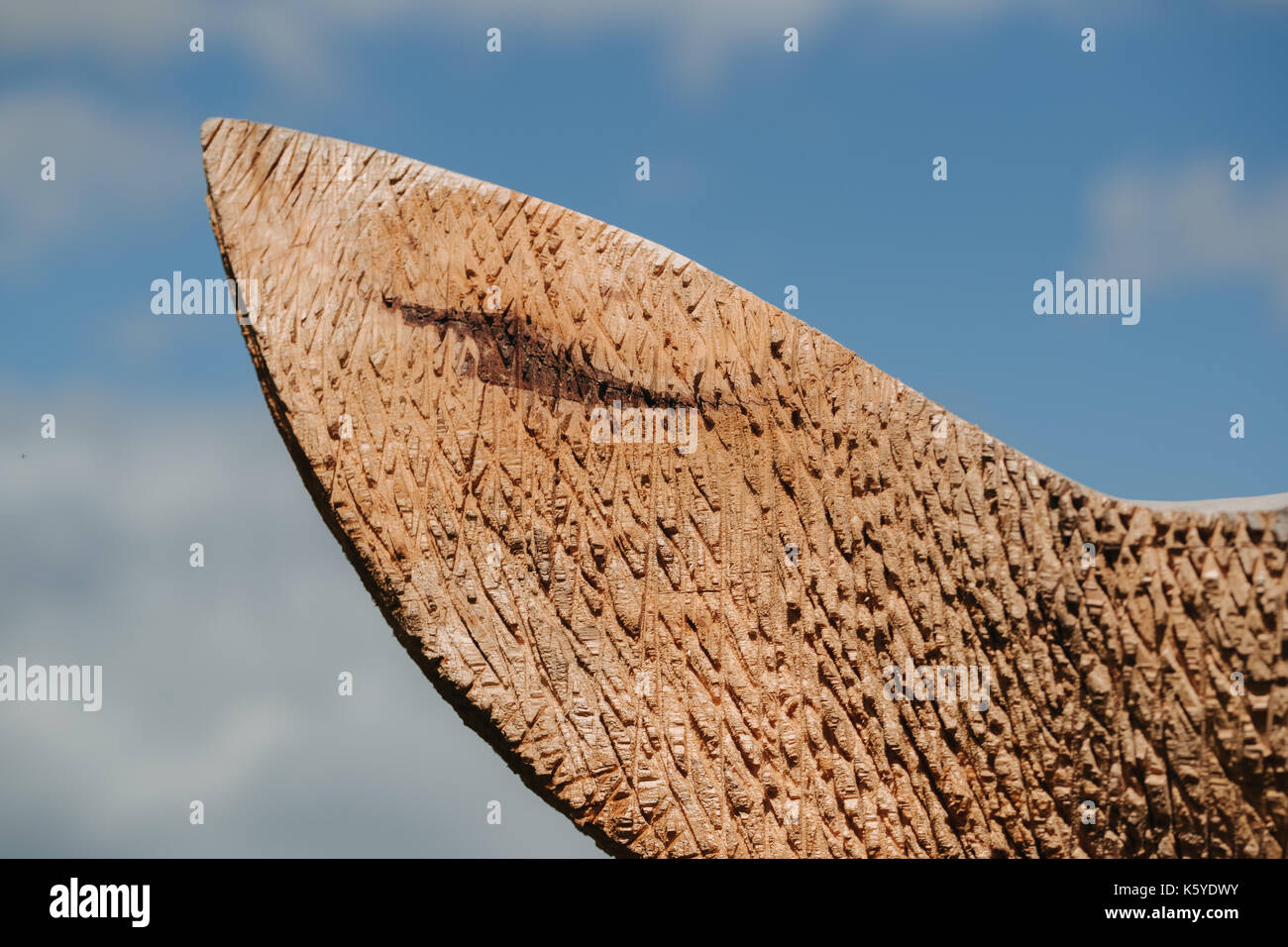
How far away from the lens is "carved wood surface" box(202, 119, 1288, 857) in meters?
2.85

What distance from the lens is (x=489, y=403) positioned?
2922mm

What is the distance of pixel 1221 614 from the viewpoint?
2.84m

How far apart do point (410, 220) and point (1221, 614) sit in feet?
7.81

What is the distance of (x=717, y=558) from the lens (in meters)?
2.97

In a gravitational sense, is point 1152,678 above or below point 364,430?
below

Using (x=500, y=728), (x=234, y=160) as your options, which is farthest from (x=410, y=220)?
(x=500, y=728)

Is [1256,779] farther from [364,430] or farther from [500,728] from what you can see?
[364,430]

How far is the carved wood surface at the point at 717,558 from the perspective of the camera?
2.85 m

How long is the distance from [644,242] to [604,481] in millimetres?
671

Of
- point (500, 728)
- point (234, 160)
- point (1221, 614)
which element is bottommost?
point (500, 728)

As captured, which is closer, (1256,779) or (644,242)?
(1256,779)
